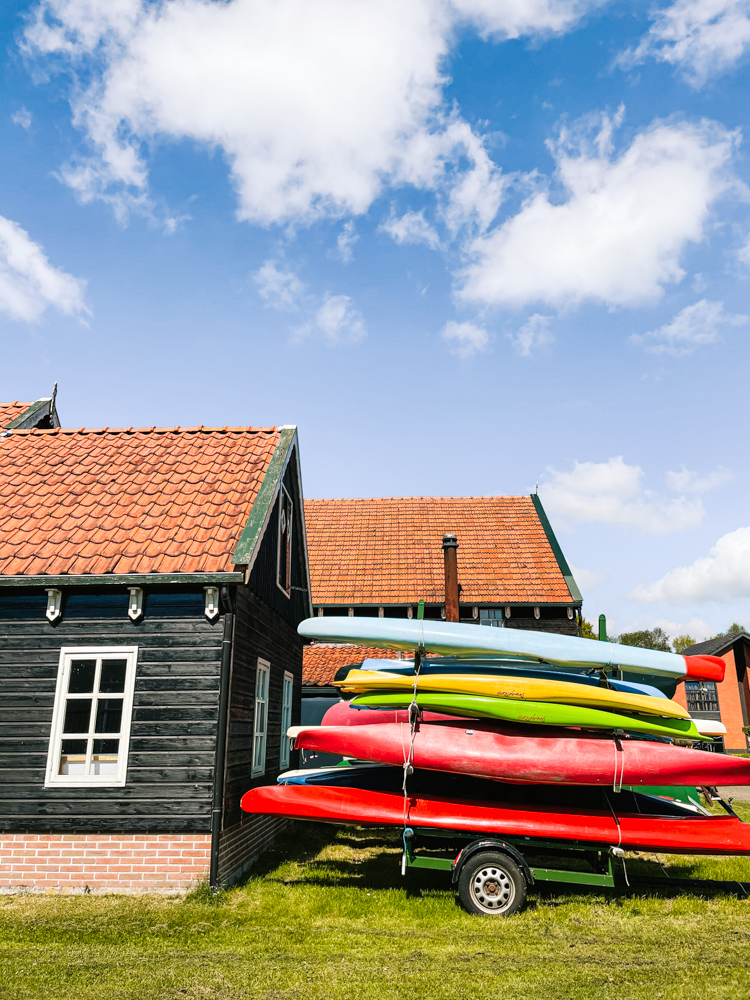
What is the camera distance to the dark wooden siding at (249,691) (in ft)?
29.7

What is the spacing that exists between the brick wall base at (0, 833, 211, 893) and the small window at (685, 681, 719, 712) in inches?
1179

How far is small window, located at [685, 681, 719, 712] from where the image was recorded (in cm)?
3266

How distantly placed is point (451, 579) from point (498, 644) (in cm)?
1173

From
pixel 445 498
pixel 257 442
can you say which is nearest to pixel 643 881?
pixel 257 442

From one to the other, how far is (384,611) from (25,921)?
15134mm

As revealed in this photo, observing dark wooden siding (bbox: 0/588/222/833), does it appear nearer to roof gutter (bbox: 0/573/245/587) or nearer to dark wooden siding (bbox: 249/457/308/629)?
roof gutter (bbox: 0/573/245/587)

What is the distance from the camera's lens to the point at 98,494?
10891 mm

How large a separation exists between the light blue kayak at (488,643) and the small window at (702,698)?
86.4 feet

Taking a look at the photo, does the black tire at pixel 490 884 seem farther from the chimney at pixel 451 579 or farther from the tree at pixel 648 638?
the tree at pixel 648 638

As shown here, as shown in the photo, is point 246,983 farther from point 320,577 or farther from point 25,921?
point 320,577

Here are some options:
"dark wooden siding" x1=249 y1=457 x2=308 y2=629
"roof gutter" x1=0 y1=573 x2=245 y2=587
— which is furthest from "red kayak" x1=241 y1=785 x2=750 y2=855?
"dark wooden siding" x1=249 y1=457 x2=308 y2=629

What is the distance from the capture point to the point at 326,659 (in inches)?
741

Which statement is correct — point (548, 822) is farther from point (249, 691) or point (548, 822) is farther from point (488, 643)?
point (249, 691)

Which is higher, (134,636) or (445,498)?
(445,498)
